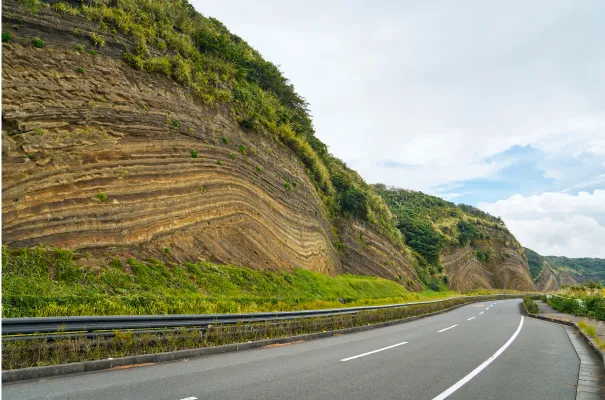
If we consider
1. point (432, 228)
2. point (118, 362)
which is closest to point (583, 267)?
point (432, 228)

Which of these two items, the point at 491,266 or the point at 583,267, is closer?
the point at 491,266

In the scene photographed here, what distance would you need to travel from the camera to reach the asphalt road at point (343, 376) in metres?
6.37

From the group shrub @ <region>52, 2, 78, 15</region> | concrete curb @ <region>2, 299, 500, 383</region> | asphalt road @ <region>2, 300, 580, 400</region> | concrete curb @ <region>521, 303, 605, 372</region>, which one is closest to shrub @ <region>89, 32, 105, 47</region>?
shrub @ <region>52, 2, 78, 15</region>

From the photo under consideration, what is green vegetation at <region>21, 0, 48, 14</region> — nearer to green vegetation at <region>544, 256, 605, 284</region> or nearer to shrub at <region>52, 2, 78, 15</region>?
shrub at <region>52, 2, 78, 15</region>

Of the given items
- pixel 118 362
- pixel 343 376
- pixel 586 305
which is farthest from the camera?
pixel 586 305

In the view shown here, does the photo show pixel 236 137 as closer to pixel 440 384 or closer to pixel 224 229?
pixel 224 229

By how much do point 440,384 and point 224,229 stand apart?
14.5m

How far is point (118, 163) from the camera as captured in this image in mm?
16016

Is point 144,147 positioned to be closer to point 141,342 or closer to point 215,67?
point 215,67

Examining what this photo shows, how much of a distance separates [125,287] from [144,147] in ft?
21.8

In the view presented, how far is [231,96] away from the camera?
24344 mm

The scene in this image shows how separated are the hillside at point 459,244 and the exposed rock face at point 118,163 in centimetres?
4123

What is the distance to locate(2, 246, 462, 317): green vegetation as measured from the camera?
10.9 metres

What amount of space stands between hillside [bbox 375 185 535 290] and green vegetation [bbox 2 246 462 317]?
42337mm
